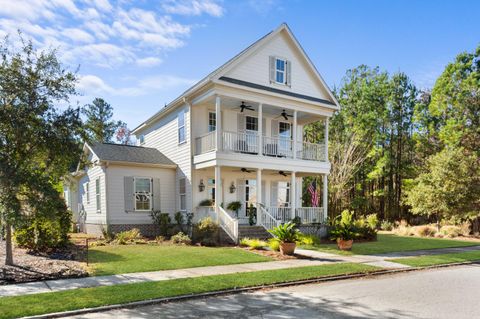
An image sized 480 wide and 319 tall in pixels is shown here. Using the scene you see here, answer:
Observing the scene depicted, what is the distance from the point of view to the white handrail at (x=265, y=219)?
17.2 meters

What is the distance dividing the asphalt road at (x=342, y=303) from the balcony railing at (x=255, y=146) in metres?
10.1

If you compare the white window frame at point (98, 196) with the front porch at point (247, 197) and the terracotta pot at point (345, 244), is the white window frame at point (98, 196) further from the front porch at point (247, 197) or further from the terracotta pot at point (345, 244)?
the terracotta pot at point (345, 244)

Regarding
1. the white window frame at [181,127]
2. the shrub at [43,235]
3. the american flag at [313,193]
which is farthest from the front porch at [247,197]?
the shrub at [43,235]

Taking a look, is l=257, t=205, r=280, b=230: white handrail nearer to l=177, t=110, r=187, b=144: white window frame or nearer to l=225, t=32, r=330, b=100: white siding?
l=177, t=110, r=187, b=144: white window frame

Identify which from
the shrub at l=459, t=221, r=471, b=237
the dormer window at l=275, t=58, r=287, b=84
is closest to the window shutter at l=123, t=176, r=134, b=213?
the dormer window at l=275, t=58, r=287, b=84

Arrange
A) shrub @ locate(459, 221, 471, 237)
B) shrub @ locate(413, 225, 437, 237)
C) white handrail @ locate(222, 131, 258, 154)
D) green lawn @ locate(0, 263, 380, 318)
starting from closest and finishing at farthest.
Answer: green lawn @ locate(0, 263, 380, 318), white handrail @ locate(222, 131, 258, 154), shrub @ locate(413, 225, 437, 237), shrub @ locate(459, 221, 471, 237)

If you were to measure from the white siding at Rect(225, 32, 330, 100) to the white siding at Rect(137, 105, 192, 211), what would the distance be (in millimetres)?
3646

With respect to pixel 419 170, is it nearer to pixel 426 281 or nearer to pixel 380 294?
pixel 426 281

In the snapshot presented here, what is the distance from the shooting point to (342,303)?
7008 mm

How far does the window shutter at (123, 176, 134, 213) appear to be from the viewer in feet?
60.5

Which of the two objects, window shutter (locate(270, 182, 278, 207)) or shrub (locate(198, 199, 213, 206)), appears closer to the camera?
shrub (locate(198, 199, 213, 206))

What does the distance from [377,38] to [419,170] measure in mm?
18914

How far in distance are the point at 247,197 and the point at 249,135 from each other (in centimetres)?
393

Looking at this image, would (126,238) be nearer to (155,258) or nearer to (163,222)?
(163,222)
